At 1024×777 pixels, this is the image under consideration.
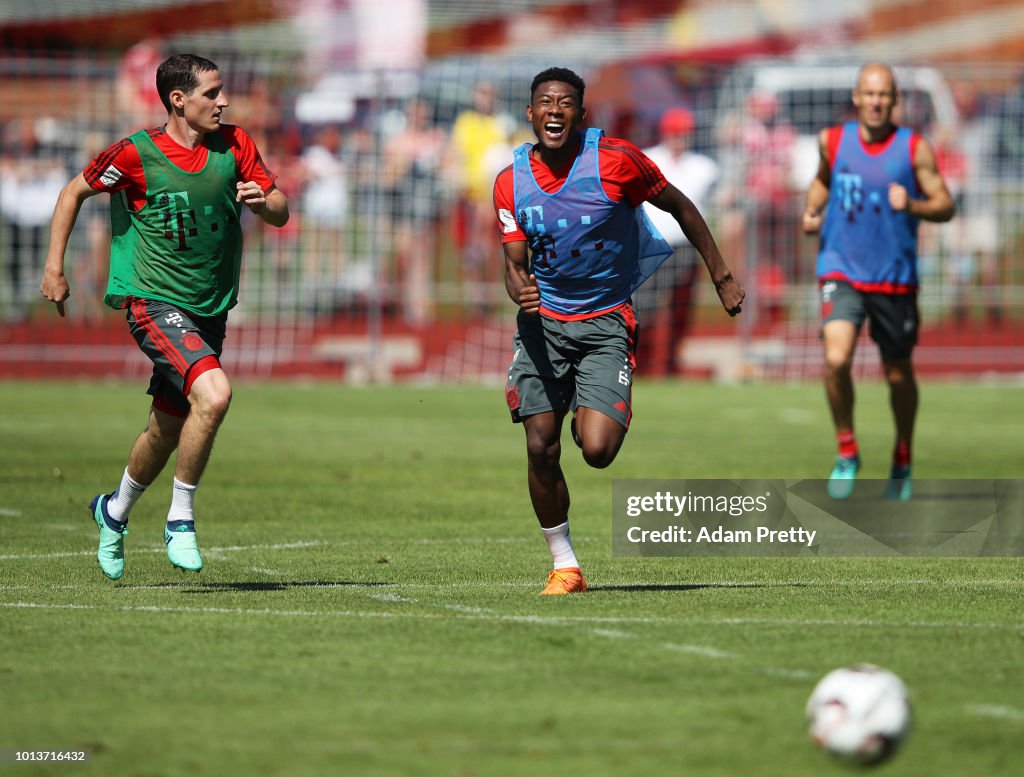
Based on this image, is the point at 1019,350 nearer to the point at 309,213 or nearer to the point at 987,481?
the point at 309,213

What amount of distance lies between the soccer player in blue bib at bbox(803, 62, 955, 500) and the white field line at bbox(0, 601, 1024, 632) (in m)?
5.41

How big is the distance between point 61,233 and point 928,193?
6168mm

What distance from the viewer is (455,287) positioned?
24766mm

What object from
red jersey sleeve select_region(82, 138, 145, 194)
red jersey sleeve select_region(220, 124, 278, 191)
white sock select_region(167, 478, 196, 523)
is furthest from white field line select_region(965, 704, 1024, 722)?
red jersey sleeve select_region(82, 138, 145, 194)

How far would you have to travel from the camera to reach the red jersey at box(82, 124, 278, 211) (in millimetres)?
8984

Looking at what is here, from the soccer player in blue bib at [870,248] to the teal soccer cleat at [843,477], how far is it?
0.67ft

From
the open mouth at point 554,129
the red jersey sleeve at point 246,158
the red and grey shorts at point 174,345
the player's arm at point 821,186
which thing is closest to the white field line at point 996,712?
the open mouth at point 554,129

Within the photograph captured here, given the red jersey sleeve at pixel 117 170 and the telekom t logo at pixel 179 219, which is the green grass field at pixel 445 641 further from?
the red jersey sleeve at pixel 117 170

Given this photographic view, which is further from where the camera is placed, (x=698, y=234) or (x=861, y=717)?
(x=698, y=234)

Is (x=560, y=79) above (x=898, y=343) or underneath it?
above

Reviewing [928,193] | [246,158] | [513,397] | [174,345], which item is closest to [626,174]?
[513,397]

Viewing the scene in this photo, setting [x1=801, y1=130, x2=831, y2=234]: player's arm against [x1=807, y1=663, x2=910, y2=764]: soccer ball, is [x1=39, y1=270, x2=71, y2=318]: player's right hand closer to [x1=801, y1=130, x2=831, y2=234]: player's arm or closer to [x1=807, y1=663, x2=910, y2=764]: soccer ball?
[x1=807, y1=663, x2=910, y2=764]: soccer ball

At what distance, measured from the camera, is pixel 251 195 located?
29.0 feet

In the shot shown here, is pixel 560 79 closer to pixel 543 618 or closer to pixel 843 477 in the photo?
pixel 543 618
